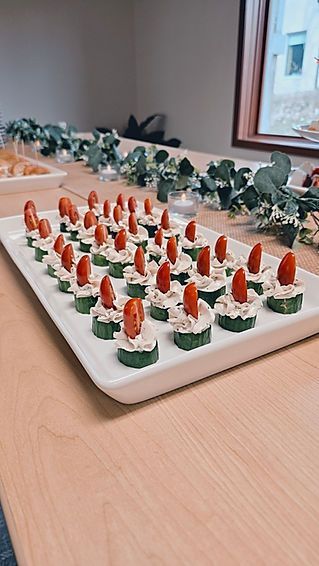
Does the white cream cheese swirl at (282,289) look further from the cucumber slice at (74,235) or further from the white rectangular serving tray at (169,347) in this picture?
the cucumber slice at (74,235)

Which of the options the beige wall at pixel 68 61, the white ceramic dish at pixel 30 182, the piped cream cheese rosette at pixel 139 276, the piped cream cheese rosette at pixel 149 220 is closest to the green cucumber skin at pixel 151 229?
the piped cream cheese rosette at pixel 149 220

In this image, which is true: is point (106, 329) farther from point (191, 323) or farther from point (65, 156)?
point (65, 156)

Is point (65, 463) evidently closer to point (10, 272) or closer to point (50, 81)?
point (10, 272)

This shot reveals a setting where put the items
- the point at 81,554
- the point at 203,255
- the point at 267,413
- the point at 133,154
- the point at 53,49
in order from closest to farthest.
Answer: the point at 81,554 → the point at 267,413 → the point at 203,255 → the point at 133,154 → the point at 53,49

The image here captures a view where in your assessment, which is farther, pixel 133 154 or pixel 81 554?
pixel 133 154

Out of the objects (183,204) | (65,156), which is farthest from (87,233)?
(65,156)

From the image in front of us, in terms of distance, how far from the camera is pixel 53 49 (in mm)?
3871

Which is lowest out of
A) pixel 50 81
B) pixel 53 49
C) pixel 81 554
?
pixel 81 554

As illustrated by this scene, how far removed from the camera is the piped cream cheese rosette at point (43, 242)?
71cm

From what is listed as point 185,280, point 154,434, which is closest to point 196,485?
point 154,434

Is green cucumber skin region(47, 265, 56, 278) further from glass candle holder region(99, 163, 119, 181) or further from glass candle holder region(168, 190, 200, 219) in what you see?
glass candle holder region(99, 163, 119, 181)

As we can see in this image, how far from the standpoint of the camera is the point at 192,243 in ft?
2.38

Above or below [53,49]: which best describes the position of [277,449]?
below

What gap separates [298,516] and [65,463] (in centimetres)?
19
